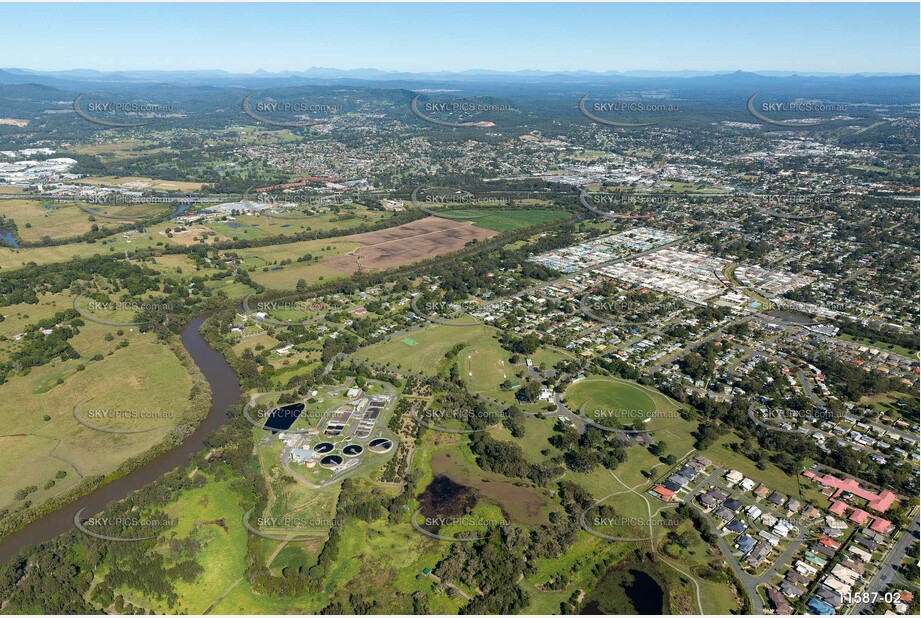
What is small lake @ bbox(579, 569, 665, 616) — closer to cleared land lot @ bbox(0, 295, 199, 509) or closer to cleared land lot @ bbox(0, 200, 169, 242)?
cleared land lot @ bbox(0, 295, 199, 509)

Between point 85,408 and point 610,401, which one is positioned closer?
point 85,408

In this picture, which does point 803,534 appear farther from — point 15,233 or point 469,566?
point 15,233

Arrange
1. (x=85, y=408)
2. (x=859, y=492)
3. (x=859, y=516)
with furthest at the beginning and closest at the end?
(x=85, y=408)
(x=859, y=492)
(x=859, y=516)

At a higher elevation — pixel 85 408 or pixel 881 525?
pixel 881 525

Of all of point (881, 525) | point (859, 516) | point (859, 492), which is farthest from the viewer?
point (859, 492)

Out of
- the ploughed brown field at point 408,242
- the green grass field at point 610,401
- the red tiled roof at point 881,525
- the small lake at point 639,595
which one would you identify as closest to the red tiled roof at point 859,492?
the red tiled roof at point 881,525

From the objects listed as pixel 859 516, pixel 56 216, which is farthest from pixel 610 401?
pixel 56 216

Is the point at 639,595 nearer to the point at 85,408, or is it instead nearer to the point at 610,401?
the point at 610,401

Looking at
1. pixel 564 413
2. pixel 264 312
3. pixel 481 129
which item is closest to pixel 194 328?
pixel 264 312
